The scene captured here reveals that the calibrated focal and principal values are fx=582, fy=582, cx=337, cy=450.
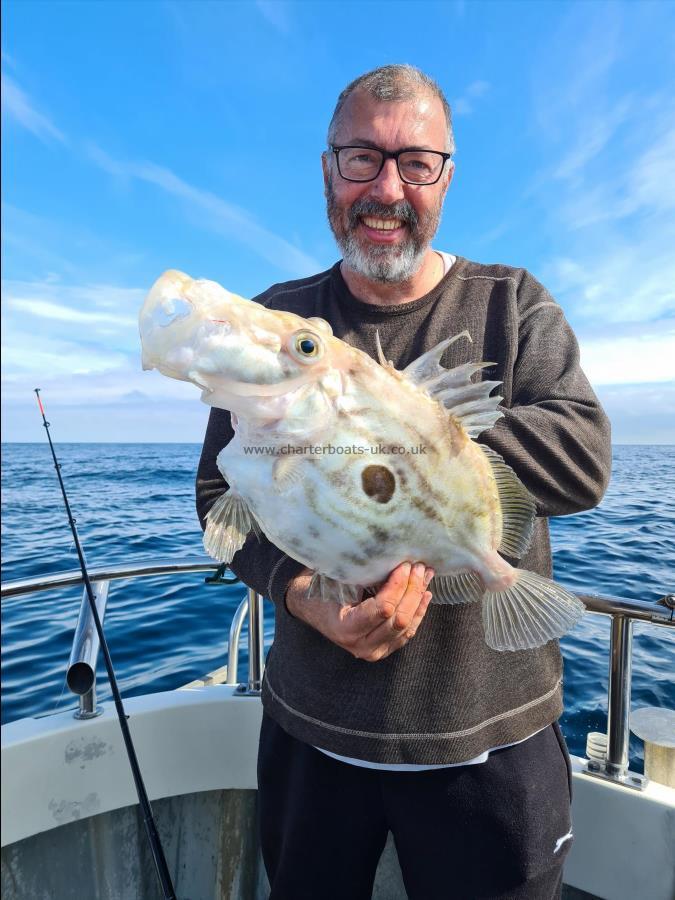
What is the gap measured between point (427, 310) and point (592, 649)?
19.7 feet

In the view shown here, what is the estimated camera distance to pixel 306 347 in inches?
61.1

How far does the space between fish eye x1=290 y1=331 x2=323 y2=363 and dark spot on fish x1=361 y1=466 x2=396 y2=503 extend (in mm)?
340

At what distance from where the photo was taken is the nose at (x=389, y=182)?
2.28m

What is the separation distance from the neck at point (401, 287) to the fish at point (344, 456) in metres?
0.77

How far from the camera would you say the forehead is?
7.44ft

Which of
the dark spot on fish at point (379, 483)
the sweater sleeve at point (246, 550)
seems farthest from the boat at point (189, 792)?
the dark spot on fish at point (379, 483)

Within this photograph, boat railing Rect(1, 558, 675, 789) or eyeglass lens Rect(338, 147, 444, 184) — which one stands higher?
eyeglass lens Rect(338, 147, 444, 184)

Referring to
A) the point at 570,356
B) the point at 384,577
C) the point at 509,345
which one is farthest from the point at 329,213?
the point at 384,577

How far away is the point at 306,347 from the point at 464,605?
1149 mm

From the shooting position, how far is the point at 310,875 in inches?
91.5

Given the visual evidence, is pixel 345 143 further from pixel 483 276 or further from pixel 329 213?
pixel 483 276

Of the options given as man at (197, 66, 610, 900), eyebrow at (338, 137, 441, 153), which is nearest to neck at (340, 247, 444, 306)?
man at (197, 66, 610, 900)

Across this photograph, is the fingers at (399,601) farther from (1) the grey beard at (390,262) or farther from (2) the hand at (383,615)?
(1) the grey beard at (390,262)

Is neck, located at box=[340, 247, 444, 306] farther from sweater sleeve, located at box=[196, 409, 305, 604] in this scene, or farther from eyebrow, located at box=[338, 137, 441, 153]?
sweater sleeve, located at box=[196, 409, 305, 604]
